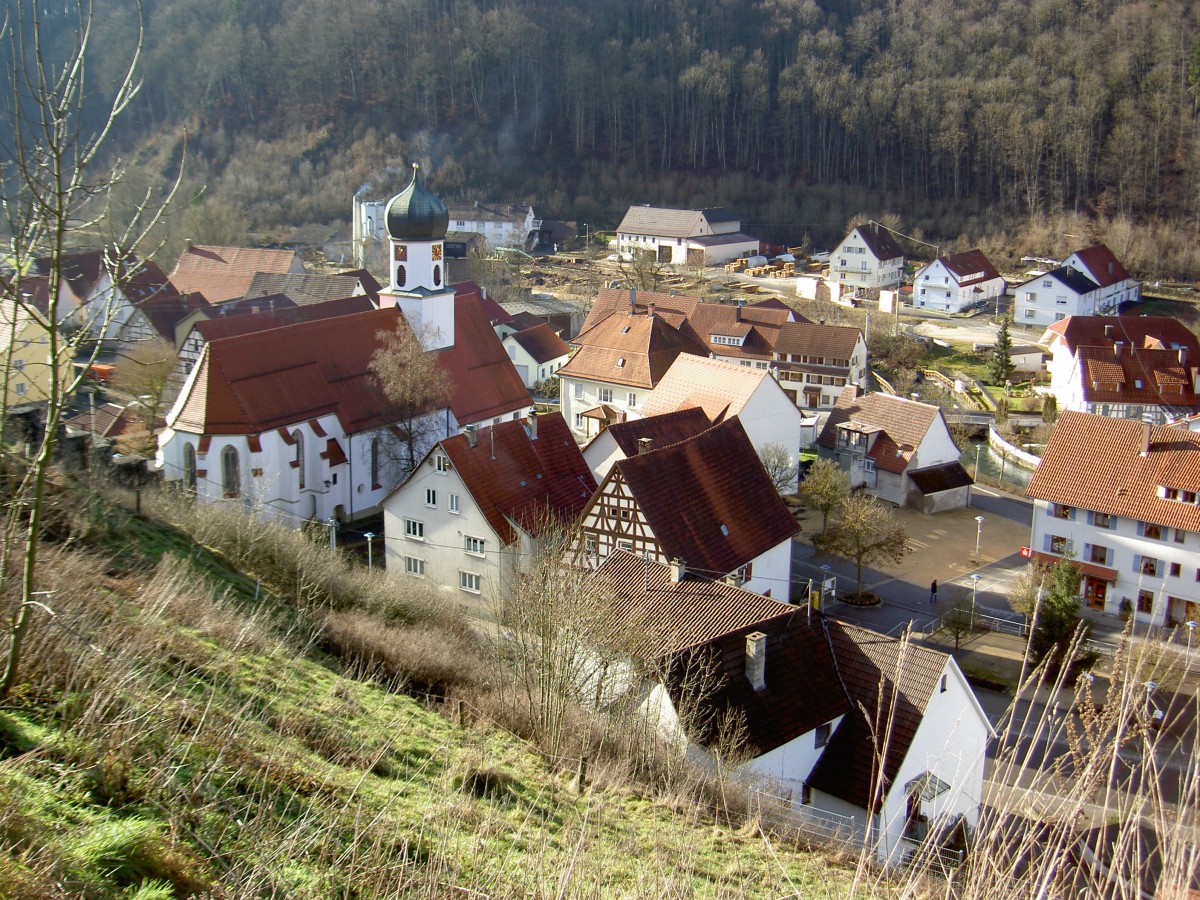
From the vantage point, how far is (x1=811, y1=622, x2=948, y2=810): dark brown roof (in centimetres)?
1572

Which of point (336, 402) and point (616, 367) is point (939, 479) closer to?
point (616, 367)

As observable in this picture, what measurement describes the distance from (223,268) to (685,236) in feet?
111

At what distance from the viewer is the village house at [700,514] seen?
21906mm

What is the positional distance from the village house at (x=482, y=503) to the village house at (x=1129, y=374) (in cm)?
2528

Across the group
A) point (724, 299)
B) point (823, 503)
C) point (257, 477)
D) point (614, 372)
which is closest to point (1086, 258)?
point (724, 299)

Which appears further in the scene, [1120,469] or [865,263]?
[865,263]

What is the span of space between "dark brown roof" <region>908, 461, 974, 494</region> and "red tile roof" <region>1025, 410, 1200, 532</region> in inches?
223

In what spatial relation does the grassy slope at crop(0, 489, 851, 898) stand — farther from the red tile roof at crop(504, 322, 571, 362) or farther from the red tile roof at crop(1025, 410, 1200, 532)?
the red tile roof at crop(504, 322, 571, 362)

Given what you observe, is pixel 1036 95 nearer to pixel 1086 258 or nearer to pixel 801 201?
pixel 801 201

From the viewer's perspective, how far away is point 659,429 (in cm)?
2809

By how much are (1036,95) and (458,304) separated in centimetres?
7227

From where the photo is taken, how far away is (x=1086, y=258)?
65375mm

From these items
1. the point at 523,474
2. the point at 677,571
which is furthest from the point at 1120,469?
the point at 523,474

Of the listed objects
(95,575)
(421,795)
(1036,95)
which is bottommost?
(421,795)
